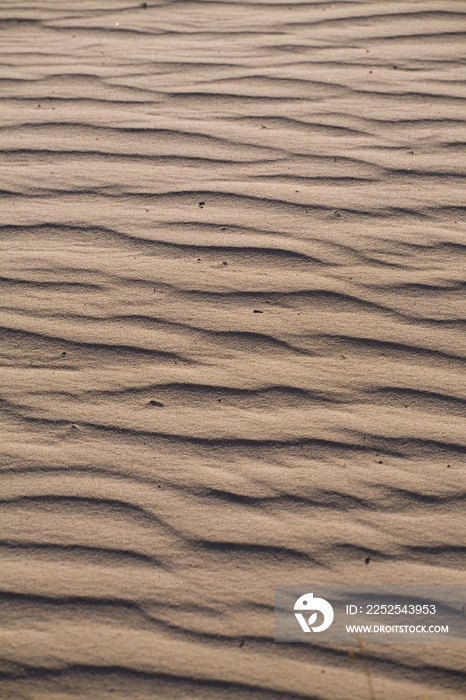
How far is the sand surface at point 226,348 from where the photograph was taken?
1.81 meters

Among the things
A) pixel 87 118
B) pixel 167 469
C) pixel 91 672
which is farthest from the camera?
pixel 87 118

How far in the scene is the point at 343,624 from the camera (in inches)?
71.9

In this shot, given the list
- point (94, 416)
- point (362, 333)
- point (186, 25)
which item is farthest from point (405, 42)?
point (94, 416)

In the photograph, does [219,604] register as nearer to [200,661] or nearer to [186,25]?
[200,661]

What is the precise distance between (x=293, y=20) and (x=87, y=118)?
53.0 inches
